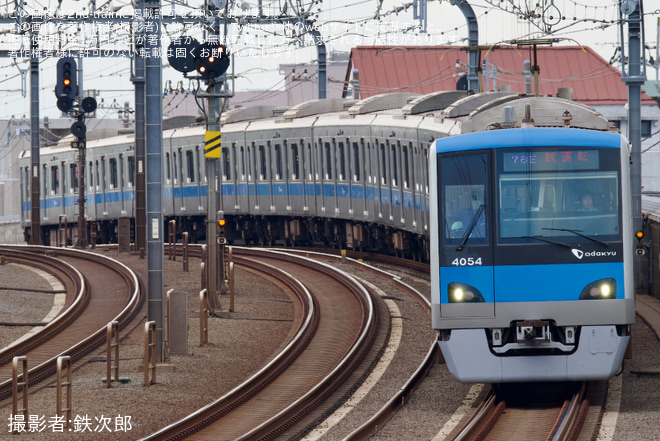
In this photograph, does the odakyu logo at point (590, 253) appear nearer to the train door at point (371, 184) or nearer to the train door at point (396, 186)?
the train door at point (396, 186)

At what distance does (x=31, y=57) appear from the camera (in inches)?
1347

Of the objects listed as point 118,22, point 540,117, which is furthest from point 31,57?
point 540,117

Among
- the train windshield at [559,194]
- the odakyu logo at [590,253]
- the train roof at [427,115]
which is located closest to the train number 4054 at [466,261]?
the train windshield at [559,194]

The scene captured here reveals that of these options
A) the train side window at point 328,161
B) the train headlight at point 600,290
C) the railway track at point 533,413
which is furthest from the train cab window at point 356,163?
the train headlight at point 600,290

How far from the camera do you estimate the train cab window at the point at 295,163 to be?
30875mm

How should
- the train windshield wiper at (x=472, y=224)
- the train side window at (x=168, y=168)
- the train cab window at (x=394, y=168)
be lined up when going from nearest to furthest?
the train windshield wiper at (x=472, y=224) → the train cab window at (x=394, y=168) → the train side window at (x=168, y=168)

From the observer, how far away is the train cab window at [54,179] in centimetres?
4138

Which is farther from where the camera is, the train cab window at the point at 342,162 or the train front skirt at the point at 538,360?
the train cab window at the point at 342,162

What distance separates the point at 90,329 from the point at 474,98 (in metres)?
7.98

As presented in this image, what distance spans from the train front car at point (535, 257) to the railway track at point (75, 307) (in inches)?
212

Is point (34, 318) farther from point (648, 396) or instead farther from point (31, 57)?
point (31, 57)

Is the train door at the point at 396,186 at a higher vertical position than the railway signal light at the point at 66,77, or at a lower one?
lower

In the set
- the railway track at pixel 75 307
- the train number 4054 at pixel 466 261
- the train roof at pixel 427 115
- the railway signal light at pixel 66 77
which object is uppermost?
the railway signal light at pixel 66 77

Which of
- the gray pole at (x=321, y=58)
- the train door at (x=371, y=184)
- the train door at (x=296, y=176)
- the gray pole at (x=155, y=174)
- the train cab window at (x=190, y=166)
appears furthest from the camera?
the train cab window at (x=190, y=166)
